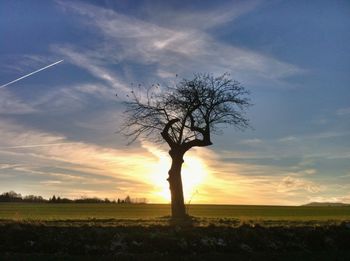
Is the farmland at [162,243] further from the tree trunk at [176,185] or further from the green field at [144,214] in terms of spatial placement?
the tree trunk at [176,185]

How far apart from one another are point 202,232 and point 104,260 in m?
6.15

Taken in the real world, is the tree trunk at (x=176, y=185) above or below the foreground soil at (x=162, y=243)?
above

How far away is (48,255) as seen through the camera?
2214 centimetres

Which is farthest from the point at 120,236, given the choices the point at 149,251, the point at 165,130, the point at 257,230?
the point at 165,130

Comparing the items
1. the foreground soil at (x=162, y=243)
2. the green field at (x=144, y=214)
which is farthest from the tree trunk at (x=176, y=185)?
the foreground soil at (x=162, y=243)

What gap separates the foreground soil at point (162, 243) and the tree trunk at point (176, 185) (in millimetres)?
13250

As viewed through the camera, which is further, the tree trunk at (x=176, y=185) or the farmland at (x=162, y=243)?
the tree trunk at (x=176, y=185)

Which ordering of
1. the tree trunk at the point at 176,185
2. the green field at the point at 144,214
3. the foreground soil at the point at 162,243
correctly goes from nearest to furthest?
the foreground soil at the point at 162,243, the tree trunk at the point at 176,185, the green field at the point at 144,214

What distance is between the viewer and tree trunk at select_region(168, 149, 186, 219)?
41.2 m

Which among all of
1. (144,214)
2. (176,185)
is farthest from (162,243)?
(144,214)

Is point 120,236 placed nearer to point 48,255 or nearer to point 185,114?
point 48,255

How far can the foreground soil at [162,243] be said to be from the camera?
2316 centimetres

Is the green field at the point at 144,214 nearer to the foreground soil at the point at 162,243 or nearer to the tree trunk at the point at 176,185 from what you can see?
the tree trunk at the point at 176,185

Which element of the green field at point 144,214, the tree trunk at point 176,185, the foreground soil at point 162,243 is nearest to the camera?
the foreground soil at point 162,243
